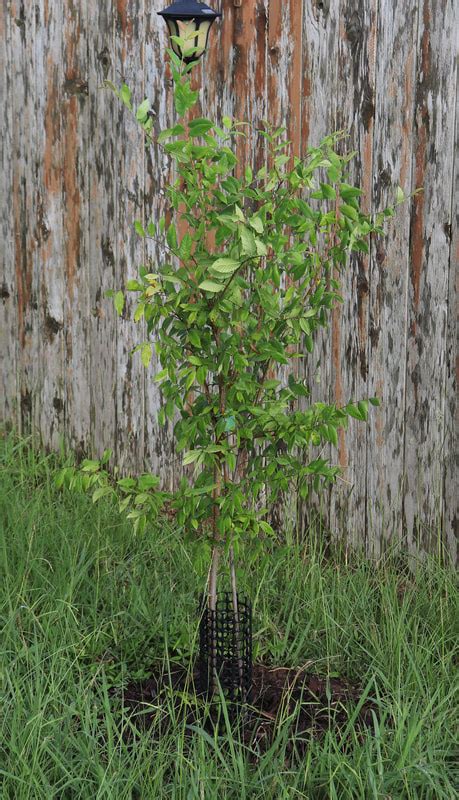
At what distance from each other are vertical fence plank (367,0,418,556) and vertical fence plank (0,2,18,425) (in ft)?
8.11

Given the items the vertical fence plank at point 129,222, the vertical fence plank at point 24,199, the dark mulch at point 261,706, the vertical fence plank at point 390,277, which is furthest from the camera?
A: the vertical fence plank at point 24,199

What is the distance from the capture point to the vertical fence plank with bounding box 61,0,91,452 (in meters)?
5.04

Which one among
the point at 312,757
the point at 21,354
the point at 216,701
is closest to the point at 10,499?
the point at 21,354

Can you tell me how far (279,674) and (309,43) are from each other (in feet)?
7.43

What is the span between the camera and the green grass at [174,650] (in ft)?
8.25

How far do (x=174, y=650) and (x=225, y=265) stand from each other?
4.66ft

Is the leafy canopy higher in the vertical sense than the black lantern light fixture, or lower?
lower

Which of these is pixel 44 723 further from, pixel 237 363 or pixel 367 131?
pixel 367 131

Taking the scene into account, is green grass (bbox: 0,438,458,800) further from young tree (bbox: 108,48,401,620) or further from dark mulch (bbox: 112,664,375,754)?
young tree (bbox: 108,48,401,620)

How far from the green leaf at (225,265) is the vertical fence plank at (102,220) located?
264 cm

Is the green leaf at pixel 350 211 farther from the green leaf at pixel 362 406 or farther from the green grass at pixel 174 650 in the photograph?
the green grass at pixel 174 650

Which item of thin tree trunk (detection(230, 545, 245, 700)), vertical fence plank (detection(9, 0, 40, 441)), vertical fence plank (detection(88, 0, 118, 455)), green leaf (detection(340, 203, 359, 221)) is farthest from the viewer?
vertical fence plank (detection(9, 0, 40, 441))

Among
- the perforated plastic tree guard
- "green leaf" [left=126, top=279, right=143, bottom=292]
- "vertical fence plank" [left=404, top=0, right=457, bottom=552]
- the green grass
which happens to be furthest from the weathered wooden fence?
"green leaf" [left=126, top=279, right=143, bottom=292]

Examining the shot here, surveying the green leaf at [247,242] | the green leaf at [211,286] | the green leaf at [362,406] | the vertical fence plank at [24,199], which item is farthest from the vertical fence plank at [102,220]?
the green leaf at [247,242]
